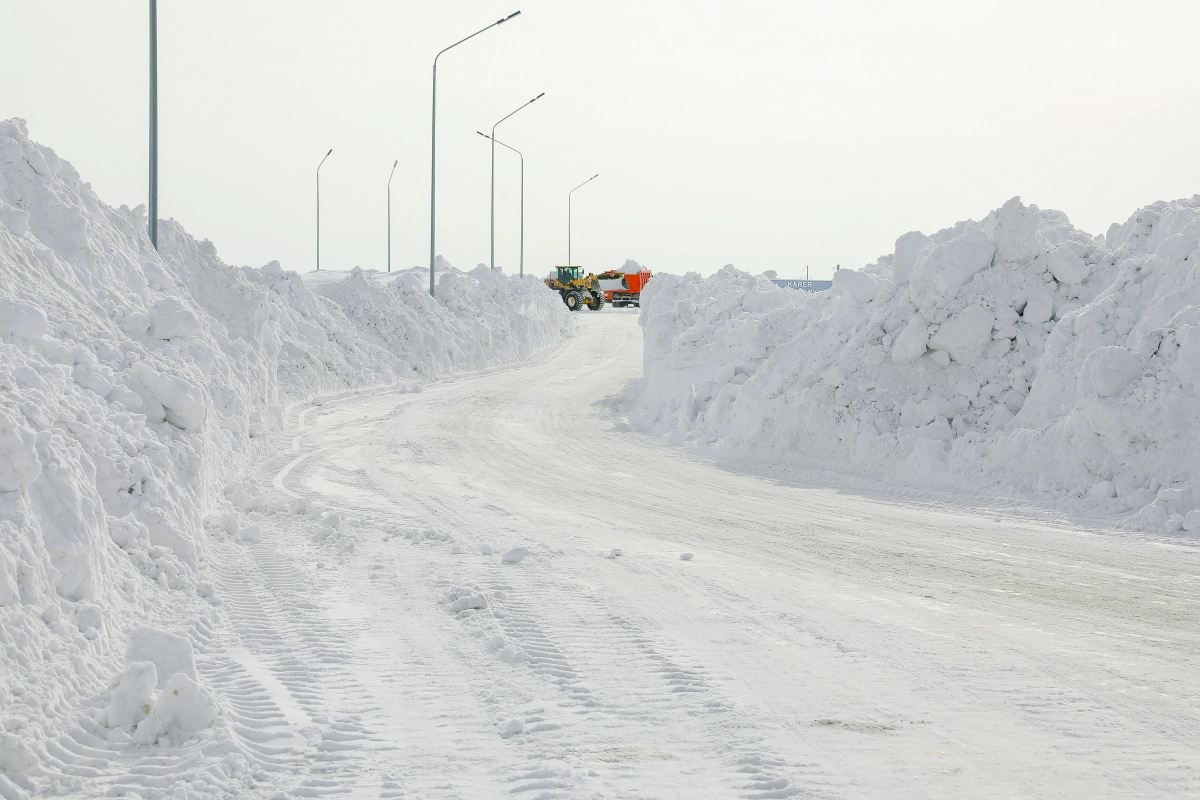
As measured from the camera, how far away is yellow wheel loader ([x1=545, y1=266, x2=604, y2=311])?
55.1 meters

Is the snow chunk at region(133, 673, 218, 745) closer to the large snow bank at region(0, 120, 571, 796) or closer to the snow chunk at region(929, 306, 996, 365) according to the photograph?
the large snow bank at region(0, 120, 571, 796)

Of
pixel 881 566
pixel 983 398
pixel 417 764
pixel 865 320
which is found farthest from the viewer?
pixel 865 320

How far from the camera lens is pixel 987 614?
722 cm

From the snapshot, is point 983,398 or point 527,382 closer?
point 983,398

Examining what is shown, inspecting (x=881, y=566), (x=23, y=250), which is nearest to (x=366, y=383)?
(x=23, y=250)

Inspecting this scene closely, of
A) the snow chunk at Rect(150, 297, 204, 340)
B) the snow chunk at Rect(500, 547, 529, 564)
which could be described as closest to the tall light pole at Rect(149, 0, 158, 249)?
the snow chunk at Rect(150, 297, 204, 340)

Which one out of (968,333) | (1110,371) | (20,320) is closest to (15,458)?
(20,320)

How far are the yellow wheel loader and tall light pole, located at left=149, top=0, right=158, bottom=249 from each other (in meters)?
39.4

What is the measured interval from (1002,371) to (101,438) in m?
11.5

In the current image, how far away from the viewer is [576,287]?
55.3 m

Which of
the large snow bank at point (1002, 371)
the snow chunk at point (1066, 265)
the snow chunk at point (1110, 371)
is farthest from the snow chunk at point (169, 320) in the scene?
the snow chunk at point (1066, 265)

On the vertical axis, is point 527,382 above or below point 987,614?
above

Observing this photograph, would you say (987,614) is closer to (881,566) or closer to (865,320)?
(881,566)

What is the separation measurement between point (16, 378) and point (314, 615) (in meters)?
2.45
